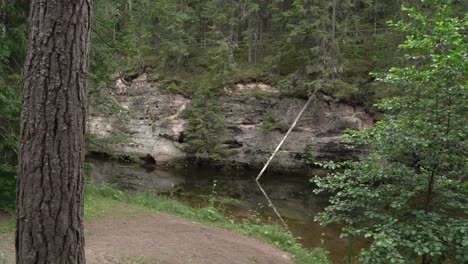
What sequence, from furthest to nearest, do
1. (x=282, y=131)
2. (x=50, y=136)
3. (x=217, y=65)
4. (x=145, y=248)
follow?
1. (x=217, y=65)
2. (x=282, y=131)
3. (x=145, y=248)
4. (x=50, y=136)

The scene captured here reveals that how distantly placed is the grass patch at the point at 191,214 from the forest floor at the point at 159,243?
31cm

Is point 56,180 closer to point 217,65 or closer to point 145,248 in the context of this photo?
point 145,248

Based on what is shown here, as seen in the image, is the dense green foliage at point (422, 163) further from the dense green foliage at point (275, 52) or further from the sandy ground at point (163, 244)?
the dense green foliage at point (275, 52)

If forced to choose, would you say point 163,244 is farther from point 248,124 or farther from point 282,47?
point 282,47

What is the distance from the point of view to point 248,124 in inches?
1005

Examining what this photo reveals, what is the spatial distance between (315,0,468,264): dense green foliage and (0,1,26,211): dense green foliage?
6061mm

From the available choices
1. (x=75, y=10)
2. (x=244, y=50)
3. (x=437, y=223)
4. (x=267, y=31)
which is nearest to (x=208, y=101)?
(x=244, y=50)

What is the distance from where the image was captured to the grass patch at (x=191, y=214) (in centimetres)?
936

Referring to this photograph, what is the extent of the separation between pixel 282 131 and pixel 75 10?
21.8 m

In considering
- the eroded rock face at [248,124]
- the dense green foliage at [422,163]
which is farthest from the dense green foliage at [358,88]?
the eroded rock face at [248,124]

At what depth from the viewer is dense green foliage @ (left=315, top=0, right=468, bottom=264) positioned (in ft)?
17.8

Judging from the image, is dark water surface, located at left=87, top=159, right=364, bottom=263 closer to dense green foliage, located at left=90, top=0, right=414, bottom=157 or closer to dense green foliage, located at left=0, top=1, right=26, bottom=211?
dense green foliage, located at left=90, top=0, right=414, bottom=157

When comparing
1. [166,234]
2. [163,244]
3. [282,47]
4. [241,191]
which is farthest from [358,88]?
[163,244]

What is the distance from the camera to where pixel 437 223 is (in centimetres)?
579
